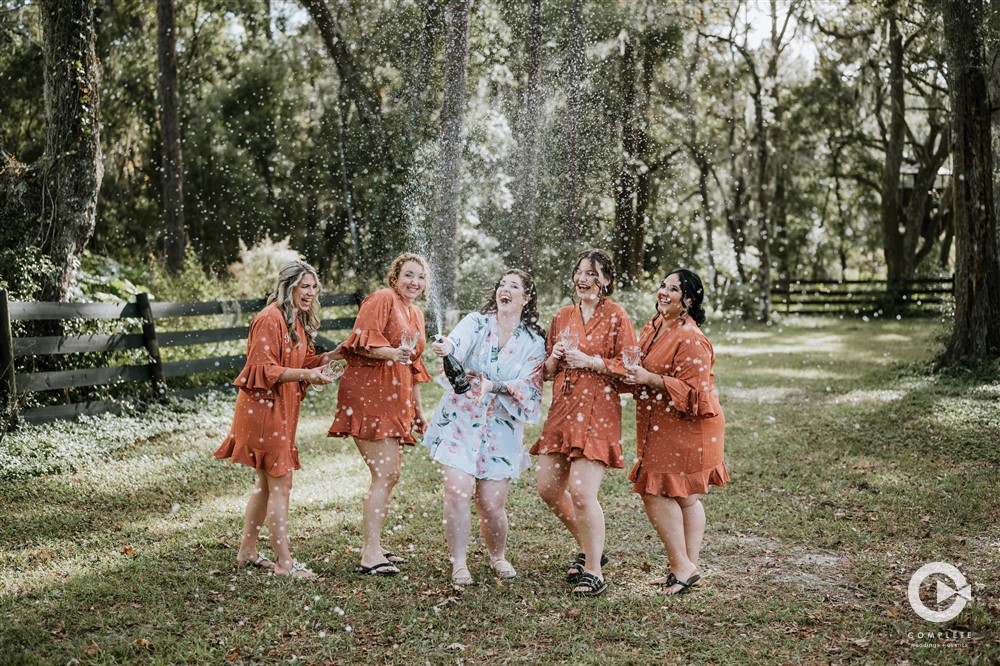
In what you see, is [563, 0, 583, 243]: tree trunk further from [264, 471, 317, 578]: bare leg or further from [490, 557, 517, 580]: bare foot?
[264, 471, 317, 578]: bare leg

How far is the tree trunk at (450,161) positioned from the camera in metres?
15.3

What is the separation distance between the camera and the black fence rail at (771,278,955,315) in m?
28.2

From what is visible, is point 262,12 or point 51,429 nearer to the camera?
point 51,429

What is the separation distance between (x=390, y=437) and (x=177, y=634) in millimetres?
1566

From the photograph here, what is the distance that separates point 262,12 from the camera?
27.4 meters

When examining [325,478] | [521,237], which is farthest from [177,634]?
[521,237]

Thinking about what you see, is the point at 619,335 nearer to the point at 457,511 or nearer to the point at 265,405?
the point at 457,511

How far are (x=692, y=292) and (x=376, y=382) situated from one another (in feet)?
6.41

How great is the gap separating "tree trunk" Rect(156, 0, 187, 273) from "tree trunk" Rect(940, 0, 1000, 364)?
49.9ft

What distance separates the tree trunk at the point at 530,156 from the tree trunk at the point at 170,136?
7.65 metres

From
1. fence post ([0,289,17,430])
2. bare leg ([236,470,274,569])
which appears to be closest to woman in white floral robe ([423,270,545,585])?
bare leg ([236,470,274,569])

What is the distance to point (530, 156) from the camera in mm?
18906

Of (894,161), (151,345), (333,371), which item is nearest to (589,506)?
(333,371)

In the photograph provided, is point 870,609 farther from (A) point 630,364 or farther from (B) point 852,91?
(B) point 852,91
